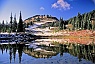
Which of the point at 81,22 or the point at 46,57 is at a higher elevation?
the point at 81,22

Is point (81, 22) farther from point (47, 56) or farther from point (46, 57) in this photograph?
point (46, 57)

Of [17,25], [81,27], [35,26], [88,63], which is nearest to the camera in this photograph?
[88,63]

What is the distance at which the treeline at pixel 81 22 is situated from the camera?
120ft

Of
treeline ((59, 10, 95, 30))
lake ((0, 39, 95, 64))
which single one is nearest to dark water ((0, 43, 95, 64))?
lake ((0, 39, 95, 64))

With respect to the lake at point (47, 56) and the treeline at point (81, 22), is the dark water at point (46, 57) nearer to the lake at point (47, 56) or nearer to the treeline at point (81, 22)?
the lake at point (47, 56)

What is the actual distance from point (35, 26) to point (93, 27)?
2638cm

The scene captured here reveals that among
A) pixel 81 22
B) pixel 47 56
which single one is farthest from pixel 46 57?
pixel 81 22

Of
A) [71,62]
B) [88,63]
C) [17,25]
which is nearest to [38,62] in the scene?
[71,62]

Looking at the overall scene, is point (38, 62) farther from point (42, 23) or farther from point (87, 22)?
point (42, 23)

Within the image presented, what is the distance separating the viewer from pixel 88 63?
7.13 metres

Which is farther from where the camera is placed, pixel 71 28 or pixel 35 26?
pixel 35 26

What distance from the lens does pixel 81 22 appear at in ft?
123

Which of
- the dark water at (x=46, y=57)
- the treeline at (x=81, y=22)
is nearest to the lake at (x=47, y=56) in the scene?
the dark water at (x=46, y=57)

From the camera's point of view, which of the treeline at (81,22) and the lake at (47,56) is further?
the treeline at (81,22)
